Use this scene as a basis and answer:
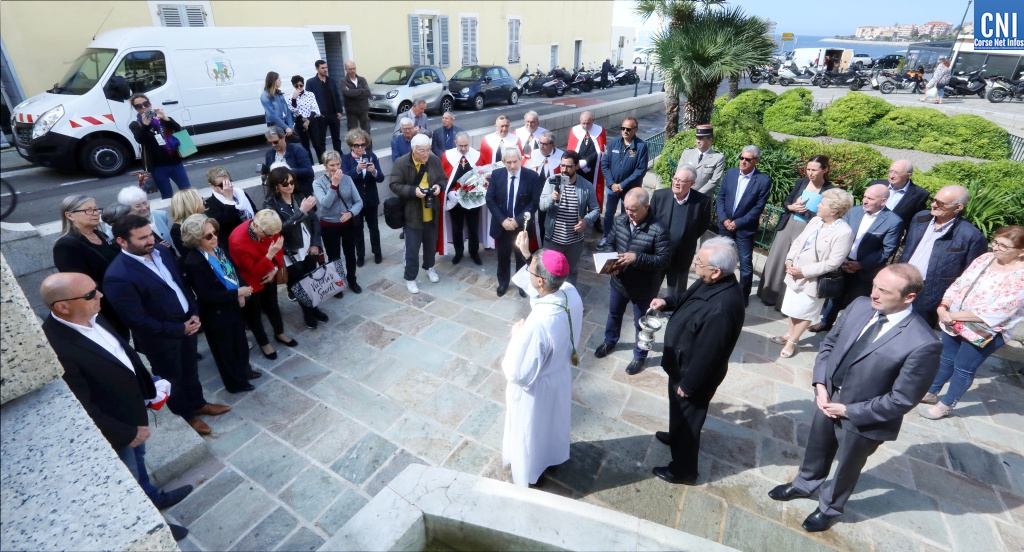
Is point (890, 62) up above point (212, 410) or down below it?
above

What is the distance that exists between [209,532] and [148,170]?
209 inches

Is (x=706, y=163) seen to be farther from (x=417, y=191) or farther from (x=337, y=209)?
(x=337, y=209)

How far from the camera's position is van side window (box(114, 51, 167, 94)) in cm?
942

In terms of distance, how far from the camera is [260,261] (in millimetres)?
4152

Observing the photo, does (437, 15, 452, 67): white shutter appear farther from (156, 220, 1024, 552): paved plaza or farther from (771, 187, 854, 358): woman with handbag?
(771, 187, 854, 358): woman with handbag

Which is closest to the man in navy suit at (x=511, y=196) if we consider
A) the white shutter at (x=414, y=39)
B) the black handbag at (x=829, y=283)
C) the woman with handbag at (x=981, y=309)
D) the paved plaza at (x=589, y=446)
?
the paved plaza at (x=589, y=446)

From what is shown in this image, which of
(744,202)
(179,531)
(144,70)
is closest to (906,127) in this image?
(744,202)

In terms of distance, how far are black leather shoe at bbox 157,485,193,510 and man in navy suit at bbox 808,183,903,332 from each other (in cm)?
534

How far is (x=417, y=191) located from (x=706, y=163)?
10.6 feet

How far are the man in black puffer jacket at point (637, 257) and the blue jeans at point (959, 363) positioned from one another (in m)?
2.13

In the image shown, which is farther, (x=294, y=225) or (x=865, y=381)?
(x=294, y=225)

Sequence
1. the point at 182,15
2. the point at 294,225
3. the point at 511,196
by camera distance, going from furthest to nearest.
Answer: the point at 182,15 < the point at 511,196 < the point at 294,225

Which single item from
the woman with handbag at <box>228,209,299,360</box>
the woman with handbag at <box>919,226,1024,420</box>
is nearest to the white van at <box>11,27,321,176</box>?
the woman with handbag at <box>228,209,299,360</box>

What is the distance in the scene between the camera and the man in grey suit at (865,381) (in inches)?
99.7
